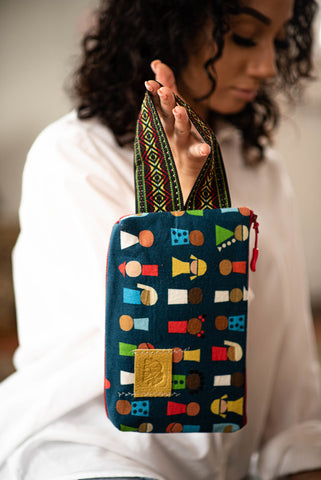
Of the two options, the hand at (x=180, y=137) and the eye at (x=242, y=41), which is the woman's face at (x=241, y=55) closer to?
the eye at (x=242, y=41)

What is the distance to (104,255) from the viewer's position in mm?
602

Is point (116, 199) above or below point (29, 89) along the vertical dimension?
below

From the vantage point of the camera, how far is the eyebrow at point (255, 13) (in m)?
0.69

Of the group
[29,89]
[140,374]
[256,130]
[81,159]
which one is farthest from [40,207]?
[29,89]

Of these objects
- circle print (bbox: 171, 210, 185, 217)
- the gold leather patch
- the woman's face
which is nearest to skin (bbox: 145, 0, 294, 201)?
the woman's face

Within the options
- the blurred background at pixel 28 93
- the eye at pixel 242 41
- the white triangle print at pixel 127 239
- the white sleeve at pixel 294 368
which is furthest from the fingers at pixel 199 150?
the blurred background at pixel 28 93

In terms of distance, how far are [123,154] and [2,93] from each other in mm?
2059

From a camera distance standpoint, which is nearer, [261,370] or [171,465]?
[171,465]

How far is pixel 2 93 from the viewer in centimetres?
248

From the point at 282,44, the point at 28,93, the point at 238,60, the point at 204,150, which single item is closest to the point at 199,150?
the point at 204,150

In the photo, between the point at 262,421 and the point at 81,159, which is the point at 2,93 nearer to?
the point at 81,159

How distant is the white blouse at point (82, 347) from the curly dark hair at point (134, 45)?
5 centimetres

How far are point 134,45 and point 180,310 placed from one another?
462 mm

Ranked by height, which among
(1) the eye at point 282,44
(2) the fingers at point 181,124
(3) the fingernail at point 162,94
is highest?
(1) the eye at point 282,44
